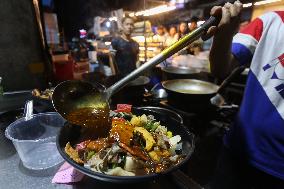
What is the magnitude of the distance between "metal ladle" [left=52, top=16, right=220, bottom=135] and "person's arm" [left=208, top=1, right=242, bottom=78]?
0.26 ft

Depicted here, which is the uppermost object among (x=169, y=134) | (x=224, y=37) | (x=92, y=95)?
(x=224, y=37)

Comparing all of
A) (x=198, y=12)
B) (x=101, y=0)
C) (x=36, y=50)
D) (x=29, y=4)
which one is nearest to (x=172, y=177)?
(x=36, y=50)

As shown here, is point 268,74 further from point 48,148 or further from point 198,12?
point 198,12

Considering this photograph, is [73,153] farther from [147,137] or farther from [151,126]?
[151,126]

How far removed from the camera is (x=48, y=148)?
1.66 metres

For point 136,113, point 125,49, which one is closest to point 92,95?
point 136,113

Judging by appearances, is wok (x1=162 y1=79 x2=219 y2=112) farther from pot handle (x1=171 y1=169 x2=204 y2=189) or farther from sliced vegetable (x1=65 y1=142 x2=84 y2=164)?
sliced vegetable (x1=65 y1=142 x2=84 y2=164)

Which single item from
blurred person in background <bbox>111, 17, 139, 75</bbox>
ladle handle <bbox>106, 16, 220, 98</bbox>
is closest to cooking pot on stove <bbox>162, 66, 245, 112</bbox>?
ladle handle <bbox>106, 16, 220, 98</bbox>

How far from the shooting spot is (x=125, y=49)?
6.28 m

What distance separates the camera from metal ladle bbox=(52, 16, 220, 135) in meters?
1.58

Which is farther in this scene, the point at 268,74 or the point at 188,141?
the point at 268,74

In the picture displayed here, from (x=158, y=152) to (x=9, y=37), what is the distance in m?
2.72

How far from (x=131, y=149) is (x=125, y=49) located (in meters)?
5.20

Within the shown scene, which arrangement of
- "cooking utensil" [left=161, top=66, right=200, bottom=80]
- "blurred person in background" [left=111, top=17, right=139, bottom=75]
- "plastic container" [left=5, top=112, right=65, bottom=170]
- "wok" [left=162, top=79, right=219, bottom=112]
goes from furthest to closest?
"blurred person in background" [left=111, top=17, right=139, bottom=75], "cooking utensil" [left=161, top=66, right=200, bottom=80], "wok" [left=162, top=79, right=219, bottom=112], "plastic container" [left=5, top=112, right=65, bottom=170]
